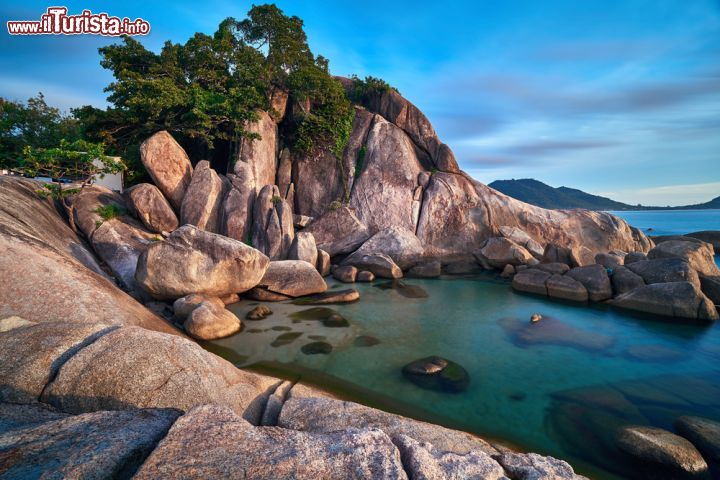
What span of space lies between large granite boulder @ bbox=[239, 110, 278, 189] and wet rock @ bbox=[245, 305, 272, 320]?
10461 mm

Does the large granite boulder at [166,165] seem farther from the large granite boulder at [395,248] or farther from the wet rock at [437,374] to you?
the wet rock at [437,374]

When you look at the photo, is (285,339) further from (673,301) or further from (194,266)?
(673,301)

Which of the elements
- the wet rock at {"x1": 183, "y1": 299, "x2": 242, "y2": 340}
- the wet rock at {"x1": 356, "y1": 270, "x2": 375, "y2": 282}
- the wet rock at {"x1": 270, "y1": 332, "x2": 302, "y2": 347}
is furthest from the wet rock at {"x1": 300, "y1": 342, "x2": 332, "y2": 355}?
the wet rock at {"x1": 356, "y1": 270, "x2": 375, "y2": 282}

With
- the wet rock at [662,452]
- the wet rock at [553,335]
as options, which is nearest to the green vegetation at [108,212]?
the wet rock at [553,335]

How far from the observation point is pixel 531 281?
16.2 meters

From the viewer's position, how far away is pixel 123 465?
99.5 inches

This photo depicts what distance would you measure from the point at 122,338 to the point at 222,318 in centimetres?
526

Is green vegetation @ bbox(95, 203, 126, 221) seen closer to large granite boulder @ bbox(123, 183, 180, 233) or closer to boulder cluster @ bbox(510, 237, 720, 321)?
large granite boulder @ bbox(123, 183, 180, 233)

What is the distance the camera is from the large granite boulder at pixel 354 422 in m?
4.24

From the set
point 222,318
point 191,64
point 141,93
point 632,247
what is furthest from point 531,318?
point 191,64

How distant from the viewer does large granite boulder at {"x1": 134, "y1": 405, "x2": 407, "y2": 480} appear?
2.45m

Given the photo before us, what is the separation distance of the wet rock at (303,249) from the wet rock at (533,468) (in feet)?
47.0

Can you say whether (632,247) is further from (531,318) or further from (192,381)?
(192,381)

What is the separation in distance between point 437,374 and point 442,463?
18.3ft
